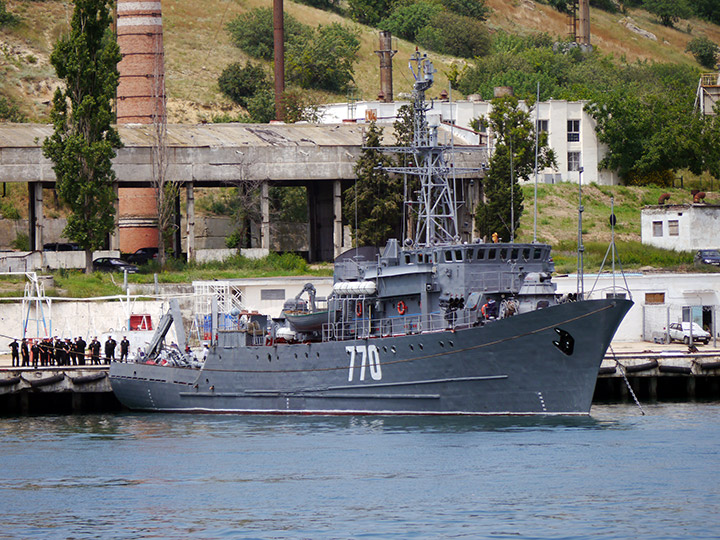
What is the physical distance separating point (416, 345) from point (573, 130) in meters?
49.3

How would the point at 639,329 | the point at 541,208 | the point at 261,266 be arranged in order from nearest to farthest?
the point at 639,329
the point at 261,266
the point at 541,208

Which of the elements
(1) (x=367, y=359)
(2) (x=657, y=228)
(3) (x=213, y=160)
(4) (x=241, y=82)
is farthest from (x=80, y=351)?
(4) (x=241, y=82)

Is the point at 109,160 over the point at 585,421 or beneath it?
over

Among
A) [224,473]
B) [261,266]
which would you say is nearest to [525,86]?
[261,266]

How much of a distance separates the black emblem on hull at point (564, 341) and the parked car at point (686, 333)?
16628 mm

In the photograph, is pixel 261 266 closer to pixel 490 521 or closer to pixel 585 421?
pixel 585 421

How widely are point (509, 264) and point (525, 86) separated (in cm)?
6728

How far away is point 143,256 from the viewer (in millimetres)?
67062

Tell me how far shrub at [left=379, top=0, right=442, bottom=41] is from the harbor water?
103 metres

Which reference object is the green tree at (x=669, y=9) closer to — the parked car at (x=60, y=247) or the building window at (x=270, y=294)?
the parked car at (x=60, y=247)

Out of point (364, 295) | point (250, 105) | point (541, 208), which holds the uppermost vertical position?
point (250, 105)

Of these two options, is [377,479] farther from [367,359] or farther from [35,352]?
[35,352]

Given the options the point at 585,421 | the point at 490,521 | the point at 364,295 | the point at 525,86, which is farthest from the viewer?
the point at 525,86

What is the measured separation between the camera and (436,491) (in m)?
29.2
